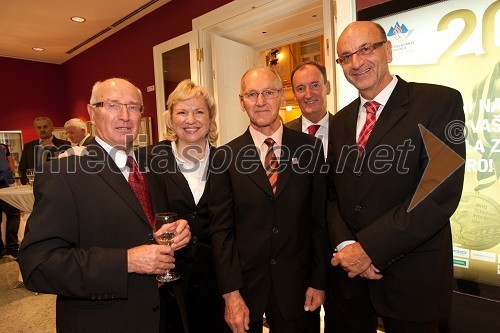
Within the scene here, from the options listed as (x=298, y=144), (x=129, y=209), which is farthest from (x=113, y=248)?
(x=298, y=144)

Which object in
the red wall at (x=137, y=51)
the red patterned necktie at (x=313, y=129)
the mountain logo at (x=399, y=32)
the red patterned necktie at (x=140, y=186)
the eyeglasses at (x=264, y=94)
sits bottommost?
the red patterned necktie at (x=140, y=186)

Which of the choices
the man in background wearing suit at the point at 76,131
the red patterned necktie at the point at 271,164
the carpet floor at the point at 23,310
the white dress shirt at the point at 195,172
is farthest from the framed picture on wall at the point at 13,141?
the red patterned necktie at the point at 271,164

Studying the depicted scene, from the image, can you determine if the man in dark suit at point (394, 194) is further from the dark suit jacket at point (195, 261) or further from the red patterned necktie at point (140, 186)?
the red patterned necktie at point (140, 186)

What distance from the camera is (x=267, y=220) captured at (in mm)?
1506

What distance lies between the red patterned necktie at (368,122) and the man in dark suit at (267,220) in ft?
0.87

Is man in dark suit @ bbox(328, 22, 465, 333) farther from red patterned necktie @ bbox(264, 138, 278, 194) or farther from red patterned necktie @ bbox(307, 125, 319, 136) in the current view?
red patterned necktie @ bbox(307, 125, 319, 136)

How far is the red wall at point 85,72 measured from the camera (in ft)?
16.1

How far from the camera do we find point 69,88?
7.99m

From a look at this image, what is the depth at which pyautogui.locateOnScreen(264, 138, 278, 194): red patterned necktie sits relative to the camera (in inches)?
60.8

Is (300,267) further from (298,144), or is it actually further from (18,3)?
(18,3)

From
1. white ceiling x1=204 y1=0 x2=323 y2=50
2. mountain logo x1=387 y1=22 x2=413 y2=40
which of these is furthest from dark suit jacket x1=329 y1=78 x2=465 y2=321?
white ceiling x1=204 y1=0 x2=323 y2=50

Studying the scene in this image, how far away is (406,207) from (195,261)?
3.53 feet

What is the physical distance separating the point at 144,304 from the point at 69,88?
8168 millimetres

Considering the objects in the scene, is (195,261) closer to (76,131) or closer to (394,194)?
(394,194)
